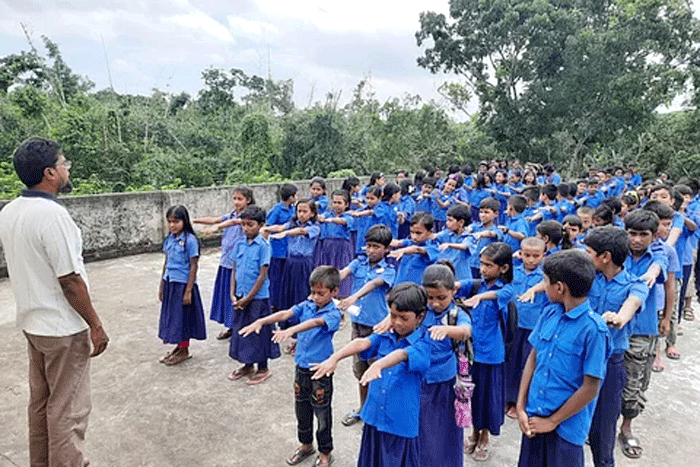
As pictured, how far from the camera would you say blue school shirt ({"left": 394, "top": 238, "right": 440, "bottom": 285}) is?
145 inches

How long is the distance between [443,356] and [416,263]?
1517 mm

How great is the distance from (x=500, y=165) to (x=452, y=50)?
17.0ft

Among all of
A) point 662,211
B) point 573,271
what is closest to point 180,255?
point 573,271

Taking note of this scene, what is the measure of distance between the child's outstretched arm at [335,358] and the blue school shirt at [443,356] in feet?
0.97

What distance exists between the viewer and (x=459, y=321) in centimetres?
229

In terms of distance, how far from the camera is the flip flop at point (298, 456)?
2773mm

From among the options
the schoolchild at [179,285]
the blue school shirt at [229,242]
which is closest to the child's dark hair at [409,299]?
the schoolchild at [179,285]

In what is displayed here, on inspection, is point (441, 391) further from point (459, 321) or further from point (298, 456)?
point (298, 456)

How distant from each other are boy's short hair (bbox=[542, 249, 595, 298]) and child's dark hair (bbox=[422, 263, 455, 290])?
48 cm

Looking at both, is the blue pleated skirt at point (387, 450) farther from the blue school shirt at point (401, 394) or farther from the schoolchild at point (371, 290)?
the schoolchild at point (371, 290)

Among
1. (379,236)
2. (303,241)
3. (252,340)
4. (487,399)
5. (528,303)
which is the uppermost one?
(379,236)

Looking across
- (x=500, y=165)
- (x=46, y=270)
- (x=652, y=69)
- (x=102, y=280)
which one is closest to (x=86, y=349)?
(x=46, y=270)

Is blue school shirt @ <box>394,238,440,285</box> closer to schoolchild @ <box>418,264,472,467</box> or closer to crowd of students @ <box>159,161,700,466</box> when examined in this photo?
crowd of students @ <box>159,161,700,466</box>

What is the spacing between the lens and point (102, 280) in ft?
20.1
